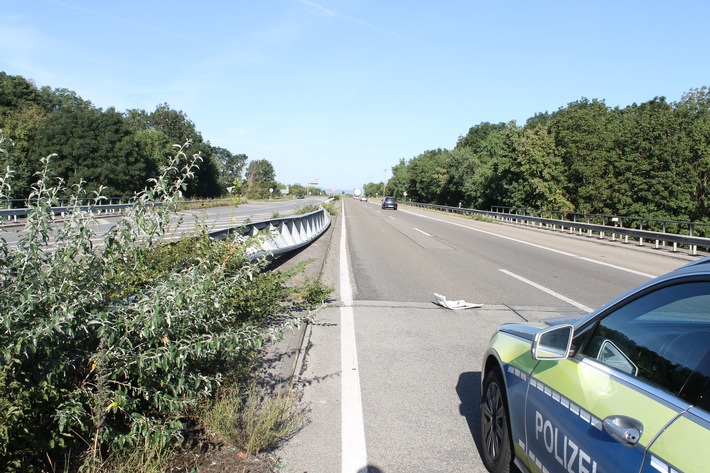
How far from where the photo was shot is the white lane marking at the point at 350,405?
3.71 meters

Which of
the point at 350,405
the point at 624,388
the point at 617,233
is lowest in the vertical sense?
the point at 350,405

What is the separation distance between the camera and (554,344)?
2721 millimetres

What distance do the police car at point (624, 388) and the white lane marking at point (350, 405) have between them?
41.6 inches

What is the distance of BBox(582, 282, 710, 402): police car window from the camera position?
7.03ft

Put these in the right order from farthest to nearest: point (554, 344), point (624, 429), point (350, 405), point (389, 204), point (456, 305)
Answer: point (389, 204)
point (456, 305)
point (350, 405)
point (554, 344)
point (624, 429)

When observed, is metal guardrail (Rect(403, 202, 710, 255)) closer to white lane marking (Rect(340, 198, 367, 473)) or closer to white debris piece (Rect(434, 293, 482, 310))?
white debris piece (Rect(434, 293, 482, 310))

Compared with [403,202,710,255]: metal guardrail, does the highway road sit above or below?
below

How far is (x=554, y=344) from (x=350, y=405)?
7.97 feet

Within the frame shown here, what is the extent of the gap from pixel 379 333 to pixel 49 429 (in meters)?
4.68

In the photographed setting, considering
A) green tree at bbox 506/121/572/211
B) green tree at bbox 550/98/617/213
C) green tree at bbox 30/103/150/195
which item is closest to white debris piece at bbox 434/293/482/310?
green tree at bbox 550/98/617/213

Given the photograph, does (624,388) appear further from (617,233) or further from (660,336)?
(617,233)

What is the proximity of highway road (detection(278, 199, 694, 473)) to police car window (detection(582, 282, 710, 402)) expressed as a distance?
5.05 feet

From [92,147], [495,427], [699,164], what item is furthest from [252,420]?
[92,147]

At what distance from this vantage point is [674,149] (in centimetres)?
3509
